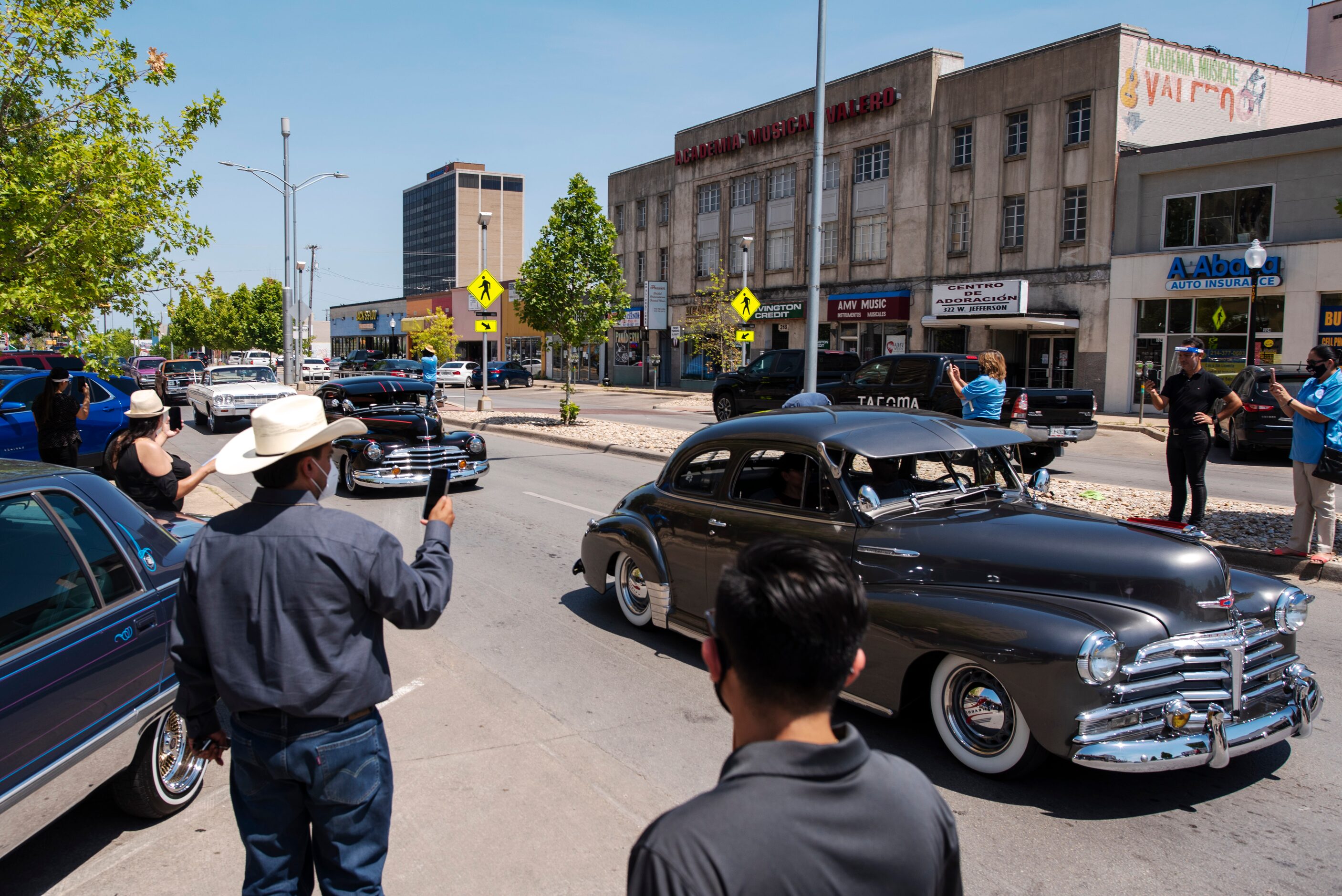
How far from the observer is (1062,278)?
2956 cm

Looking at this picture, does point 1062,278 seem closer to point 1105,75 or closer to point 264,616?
point 1105,75

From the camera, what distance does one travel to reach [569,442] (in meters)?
19.6

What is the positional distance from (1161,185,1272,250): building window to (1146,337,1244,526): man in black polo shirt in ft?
65.5

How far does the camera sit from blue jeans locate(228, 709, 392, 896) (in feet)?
8.43

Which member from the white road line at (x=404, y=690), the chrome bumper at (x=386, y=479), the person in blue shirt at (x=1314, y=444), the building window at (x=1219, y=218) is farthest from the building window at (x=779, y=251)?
the white road line at (x=404, y=690)

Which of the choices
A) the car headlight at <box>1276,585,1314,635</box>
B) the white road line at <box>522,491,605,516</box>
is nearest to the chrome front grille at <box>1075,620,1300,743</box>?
the car headlight at <box>1276,585,1314,635</box>

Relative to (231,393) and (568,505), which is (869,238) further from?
(568,505)

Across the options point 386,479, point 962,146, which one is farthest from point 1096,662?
point 962,146

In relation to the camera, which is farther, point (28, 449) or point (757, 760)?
point (28, 449)

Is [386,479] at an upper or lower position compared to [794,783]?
lower

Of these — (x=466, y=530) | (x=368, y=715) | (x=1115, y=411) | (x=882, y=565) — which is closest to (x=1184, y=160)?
(x=1115, y=411)

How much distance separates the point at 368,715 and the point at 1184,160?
2998 centimetres

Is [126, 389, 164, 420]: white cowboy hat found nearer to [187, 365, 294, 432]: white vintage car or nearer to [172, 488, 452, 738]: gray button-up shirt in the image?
[172, 488, 452, 738]: gray button-up shirt

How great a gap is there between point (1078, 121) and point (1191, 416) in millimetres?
23716
